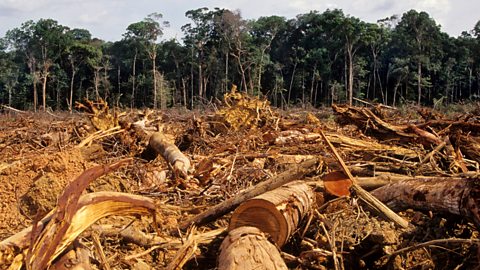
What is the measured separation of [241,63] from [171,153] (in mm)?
38473

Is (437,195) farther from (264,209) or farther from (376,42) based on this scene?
(376,42)

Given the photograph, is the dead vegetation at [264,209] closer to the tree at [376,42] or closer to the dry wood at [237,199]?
the dry wood at [237,199]

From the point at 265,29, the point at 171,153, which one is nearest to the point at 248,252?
the point at 171,153

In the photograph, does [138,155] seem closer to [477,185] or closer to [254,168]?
[254,168]

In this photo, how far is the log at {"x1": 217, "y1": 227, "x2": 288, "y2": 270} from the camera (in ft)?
9.10

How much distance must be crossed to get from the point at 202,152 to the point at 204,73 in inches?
1700

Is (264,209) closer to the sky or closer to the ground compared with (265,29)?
closer to the ground

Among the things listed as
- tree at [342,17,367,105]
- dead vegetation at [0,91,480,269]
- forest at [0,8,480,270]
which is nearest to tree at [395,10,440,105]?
tree at [342,17,367,105]

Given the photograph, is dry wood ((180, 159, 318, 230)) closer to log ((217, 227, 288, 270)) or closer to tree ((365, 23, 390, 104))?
log ((217, 227, 288, 270))

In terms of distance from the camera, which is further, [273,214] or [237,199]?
[237,199]

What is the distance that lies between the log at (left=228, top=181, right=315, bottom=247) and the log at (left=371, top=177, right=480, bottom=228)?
0.71 meters

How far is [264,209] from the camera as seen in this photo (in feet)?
11.3

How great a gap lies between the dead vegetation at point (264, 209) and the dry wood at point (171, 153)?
0.08 ft

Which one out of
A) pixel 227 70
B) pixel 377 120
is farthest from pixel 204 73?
pixel 377 120
